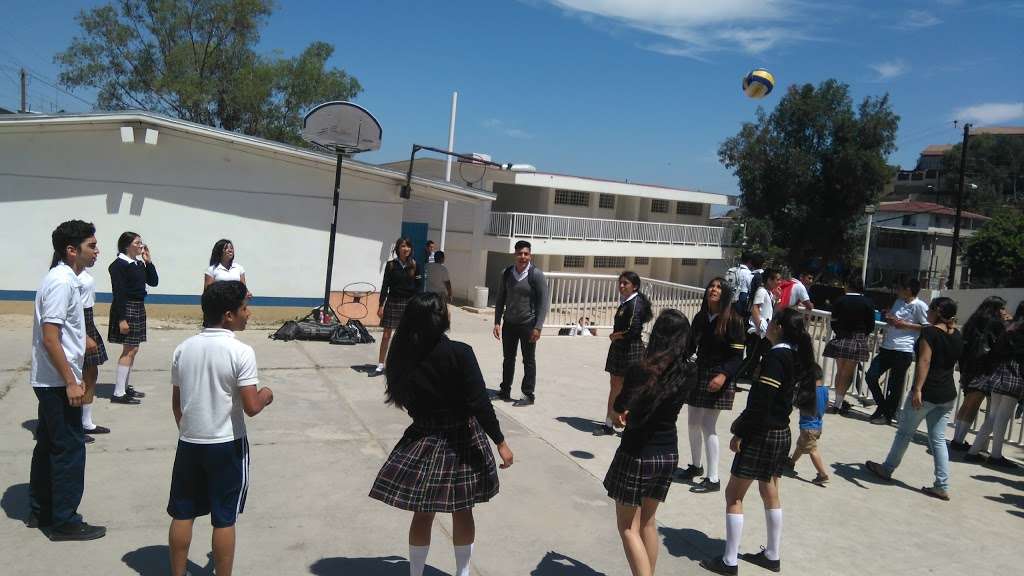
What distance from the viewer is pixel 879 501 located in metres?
6.03

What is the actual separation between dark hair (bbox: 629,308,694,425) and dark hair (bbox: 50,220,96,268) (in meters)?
3.29

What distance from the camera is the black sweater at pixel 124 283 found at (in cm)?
671

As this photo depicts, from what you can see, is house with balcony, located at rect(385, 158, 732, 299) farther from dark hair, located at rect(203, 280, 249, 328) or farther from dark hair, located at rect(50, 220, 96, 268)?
dark hair, located at rect(203, 280, 249, 328)

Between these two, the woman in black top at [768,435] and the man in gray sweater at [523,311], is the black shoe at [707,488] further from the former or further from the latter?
the man in gray sweater at [523,311]

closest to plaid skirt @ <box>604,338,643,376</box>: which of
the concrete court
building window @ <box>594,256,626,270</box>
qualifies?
the concrete court

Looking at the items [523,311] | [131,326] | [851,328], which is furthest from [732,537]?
[131,326]

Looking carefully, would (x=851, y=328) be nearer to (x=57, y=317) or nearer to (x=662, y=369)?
(x=662, y=369)

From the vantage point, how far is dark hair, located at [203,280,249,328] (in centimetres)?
335

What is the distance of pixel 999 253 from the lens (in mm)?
33281

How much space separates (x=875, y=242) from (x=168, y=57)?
39875 millimetres

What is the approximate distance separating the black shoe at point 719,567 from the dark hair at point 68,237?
13.8 feet

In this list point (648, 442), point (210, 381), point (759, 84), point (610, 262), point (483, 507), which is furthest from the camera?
point (610, 262)

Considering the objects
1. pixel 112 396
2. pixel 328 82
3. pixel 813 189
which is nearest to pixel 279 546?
pixel 112 396

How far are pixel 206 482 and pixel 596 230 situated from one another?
82.0 feet
